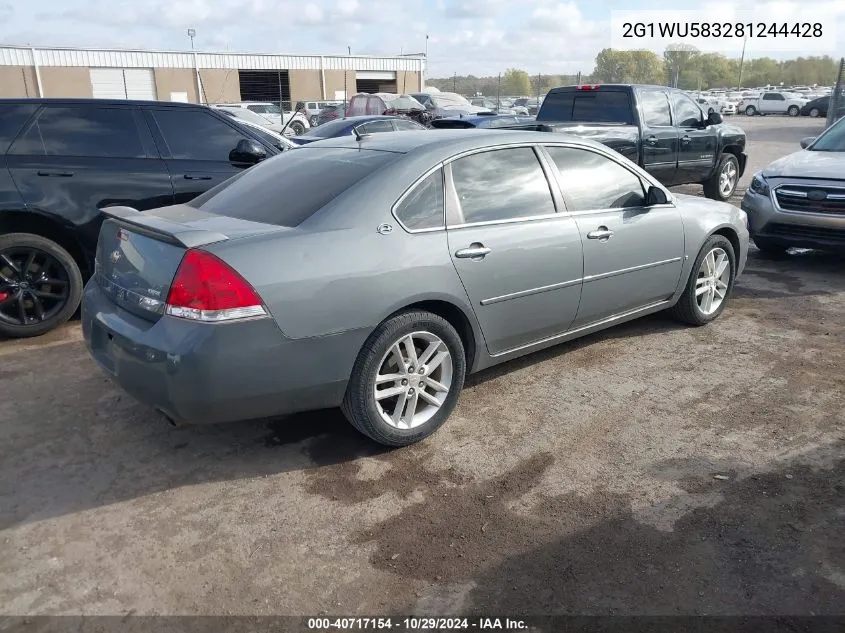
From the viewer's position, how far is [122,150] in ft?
18.6

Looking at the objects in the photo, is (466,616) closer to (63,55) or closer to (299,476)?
(299,476)

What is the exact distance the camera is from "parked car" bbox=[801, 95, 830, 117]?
126ft

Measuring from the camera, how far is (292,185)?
3.84 m

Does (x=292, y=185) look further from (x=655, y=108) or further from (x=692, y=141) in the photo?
(x=692, y=141)

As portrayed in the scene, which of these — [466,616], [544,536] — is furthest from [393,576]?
[544,536]

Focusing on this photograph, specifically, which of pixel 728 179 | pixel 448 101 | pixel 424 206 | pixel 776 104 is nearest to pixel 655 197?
pixel 424 206

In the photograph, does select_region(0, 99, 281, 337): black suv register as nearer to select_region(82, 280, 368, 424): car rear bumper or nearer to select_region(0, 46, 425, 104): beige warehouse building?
select_region(82, 280, 368, 424): car rear bumper

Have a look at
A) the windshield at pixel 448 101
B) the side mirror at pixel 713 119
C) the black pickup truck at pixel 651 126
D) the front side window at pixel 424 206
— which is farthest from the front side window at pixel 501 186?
the windshield at pixel 448 101

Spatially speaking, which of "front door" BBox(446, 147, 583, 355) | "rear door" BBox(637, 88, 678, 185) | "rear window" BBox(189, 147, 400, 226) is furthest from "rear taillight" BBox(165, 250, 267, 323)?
"rear door" BBox(637, 88, 678, 185)

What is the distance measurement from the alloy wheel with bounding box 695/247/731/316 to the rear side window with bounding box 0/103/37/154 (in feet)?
17.3

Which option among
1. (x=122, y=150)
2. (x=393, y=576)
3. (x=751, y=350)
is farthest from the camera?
(x=122, y=150)

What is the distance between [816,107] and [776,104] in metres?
3.74

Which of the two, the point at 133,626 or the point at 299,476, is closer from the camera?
the point at 133,626

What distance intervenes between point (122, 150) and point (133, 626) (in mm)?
4265
